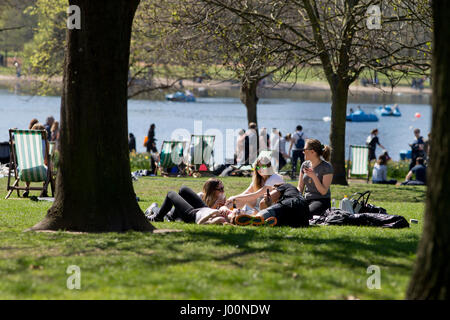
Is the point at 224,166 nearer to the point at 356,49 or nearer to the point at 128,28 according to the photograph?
the point at 356,49

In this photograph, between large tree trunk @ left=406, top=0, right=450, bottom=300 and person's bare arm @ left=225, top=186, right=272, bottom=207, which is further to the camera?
person's bare arm @ left=225, top=186, right=272, bottom=207

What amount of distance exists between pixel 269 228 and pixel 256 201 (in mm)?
1318

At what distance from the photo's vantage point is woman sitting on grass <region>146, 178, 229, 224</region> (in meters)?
9.03

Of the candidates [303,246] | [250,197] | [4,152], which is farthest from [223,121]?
[303,246]

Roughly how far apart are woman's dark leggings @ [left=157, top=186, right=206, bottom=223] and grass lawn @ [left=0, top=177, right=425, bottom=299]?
0.58 metres

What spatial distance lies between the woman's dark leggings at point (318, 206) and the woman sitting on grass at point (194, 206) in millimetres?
1336

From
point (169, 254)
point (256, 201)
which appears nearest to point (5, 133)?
point (256, 201)

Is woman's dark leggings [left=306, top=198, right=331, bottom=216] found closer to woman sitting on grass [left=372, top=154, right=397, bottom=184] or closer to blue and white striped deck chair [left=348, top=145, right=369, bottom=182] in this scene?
woman sitting on grass [left=372, top=154, right=397, bottom=184]

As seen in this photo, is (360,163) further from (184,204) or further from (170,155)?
(184,204)

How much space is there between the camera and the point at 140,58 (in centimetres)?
2989

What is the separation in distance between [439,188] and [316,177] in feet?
18.1

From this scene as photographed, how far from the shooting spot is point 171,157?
68.9ft

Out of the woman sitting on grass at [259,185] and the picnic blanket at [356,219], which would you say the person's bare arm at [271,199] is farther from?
the picnic blanket at [356,219]

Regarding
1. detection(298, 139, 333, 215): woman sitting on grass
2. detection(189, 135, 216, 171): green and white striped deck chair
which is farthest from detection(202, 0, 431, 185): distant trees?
detection(298, 139, 333, 215): woman sitting on grass
